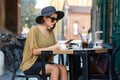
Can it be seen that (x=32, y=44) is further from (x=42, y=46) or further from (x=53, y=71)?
(x=53, y=71)

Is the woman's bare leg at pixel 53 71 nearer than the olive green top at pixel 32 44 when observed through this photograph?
Yes

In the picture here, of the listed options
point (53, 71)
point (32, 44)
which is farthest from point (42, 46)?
point (53, 71)

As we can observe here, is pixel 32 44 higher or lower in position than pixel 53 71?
higher

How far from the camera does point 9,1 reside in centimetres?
2256

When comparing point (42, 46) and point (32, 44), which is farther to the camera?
point (42, 46)

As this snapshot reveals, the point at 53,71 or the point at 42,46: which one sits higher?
the point at 42,46

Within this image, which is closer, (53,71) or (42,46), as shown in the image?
(53,71)

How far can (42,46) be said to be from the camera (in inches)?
238

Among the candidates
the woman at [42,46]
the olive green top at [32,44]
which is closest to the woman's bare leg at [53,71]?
the woman at [42,46]

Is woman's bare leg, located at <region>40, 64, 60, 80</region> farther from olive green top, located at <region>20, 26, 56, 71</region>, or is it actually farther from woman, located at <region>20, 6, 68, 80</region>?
olive green top, located at <region>20, 26, 56, 71</region>

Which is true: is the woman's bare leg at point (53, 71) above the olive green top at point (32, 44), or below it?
below

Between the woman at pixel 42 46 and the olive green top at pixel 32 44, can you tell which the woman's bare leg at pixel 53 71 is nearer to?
the woman at pixel 42 46

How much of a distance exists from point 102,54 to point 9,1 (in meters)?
16.9

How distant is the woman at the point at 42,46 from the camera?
19.2 feet
